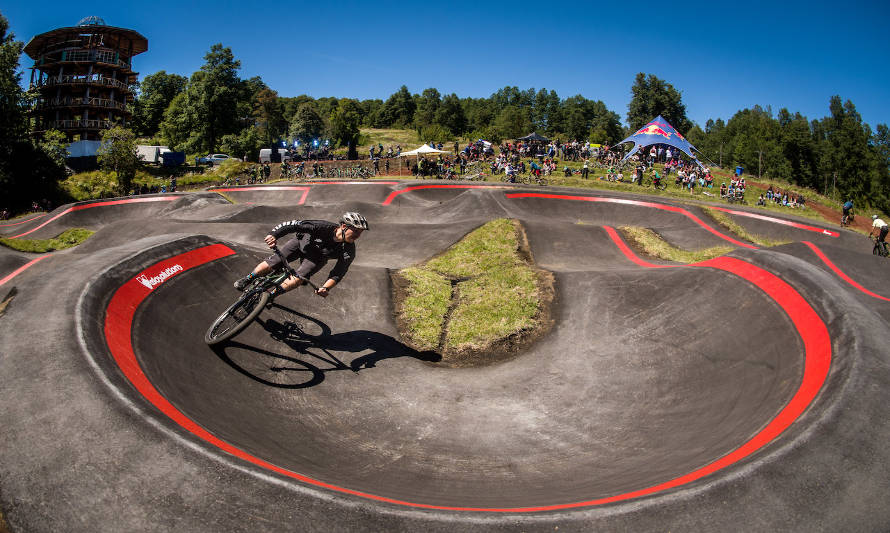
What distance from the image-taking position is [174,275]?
8.18 m

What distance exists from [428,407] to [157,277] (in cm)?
514

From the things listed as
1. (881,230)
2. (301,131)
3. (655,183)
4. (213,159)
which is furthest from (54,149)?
(881,230)

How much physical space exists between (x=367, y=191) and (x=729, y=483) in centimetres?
2795

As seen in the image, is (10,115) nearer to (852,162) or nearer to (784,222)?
(784,222)

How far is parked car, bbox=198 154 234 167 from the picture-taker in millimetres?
58438

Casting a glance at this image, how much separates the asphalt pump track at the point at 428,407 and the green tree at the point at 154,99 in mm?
99270

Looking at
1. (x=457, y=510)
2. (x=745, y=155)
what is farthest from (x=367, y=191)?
(x=745, y=155)

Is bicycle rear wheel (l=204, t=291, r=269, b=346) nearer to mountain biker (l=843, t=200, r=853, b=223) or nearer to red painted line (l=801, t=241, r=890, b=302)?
red painted line (l=801, t=241, r=890, b=302)

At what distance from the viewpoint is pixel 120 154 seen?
39812 mm

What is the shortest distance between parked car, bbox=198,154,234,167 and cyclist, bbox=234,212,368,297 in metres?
58.5

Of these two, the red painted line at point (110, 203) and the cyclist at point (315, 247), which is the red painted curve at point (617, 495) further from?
the red painted line at point (110, 203)

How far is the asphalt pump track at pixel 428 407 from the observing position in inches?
130

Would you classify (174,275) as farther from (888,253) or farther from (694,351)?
(888,253)

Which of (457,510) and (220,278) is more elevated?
(220,278)
